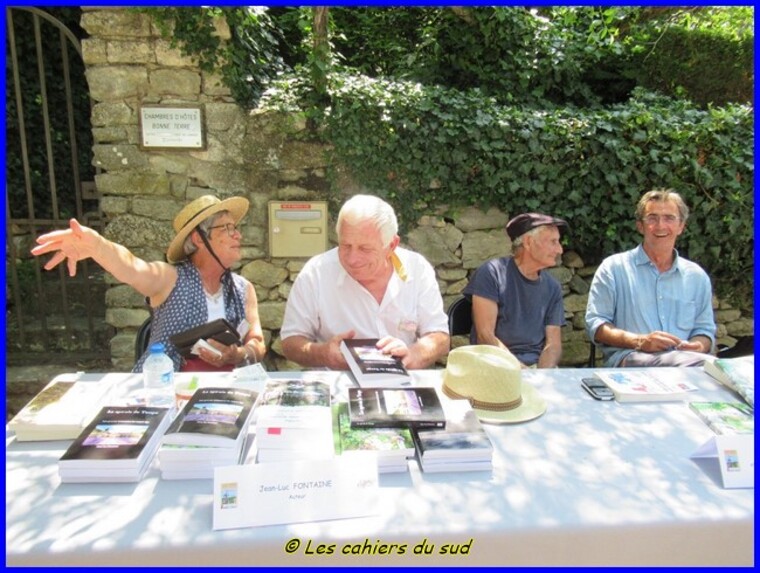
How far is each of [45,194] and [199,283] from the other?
467 cm

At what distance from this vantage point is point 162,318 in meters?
2.41

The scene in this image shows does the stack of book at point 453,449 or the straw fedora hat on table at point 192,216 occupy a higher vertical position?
the straw fedora hat on table at point 192,216

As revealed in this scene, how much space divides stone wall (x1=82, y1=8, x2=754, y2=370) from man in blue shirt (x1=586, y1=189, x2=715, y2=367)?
1.09 meters

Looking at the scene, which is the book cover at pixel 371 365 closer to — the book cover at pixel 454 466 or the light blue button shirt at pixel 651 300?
the book cover at pixel 454 466

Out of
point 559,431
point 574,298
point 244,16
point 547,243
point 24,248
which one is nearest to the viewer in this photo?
point 559,431

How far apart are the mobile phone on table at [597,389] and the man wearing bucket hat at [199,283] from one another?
1.54m

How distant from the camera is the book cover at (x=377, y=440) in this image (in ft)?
4.40

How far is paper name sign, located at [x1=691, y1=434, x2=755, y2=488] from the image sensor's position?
1305 millimetres

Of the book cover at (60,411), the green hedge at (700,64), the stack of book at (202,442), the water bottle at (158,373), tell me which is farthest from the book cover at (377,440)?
the green hedge at (700,64)

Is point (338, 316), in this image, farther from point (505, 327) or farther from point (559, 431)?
point (559, 431)

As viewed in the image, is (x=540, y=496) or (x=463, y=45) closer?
(x=540, y=496)

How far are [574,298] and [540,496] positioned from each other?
10.6ft

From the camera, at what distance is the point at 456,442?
1.39 metres

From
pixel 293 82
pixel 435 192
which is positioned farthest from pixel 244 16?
pixel 435 192
